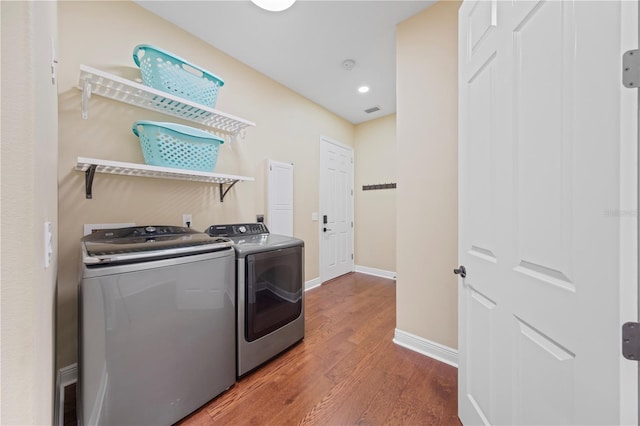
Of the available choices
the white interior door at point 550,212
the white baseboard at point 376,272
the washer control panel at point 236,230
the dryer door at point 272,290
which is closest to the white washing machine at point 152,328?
the dryer door at point 272,290

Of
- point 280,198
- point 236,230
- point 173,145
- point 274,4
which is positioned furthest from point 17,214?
point 280,198

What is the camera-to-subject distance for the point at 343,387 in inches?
62.4

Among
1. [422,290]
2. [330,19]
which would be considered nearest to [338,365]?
[422,290]

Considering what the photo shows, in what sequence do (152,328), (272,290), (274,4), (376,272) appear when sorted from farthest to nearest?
1. (376,272)
2. (272,290)
3. (274,4)
4. (152,328)

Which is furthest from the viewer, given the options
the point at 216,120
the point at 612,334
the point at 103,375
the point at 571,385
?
the point at 216,120

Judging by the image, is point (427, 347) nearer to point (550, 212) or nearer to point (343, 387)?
point (343, 387)

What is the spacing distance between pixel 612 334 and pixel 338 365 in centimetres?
159

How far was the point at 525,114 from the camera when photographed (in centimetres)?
84

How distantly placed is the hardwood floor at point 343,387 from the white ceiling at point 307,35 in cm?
270

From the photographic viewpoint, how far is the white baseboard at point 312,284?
3.31m

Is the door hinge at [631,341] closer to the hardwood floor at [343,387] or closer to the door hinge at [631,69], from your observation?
the door hinge at [631,69]

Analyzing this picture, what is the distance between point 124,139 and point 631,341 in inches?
103

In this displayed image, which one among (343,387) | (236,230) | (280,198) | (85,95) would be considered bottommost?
(343,387)

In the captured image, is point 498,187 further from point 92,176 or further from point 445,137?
point 92,176
